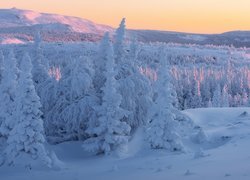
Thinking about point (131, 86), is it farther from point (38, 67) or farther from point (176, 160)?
point (38, 67)

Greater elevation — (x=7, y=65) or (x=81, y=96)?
(x=7, y=65)

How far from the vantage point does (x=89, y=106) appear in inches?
1048

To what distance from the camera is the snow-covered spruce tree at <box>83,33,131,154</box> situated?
24.2 meters

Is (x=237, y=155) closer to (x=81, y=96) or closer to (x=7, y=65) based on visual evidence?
(x=81, y=96)

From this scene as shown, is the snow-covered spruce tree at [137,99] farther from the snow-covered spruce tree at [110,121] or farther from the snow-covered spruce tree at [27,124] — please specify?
the snow-covered spruce tree at [27,124]

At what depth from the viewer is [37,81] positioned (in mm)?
31344

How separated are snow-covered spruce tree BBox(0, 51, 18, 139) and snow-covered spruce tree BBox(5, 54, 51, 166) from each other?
5.37ft

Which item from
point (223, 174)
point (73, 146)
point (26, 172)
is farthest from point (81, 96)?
point (223, 174)

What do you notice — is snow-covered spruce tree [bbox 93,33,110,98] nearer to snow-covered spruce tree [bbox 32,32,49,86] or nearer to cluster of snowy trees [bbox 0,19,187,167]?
cluster of snowy trees [bbox 0,19,187,167]

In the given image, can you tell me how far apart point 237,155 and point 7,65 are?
1218cm

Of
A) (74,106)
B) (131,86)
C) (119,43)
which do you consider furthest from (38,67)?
(131,86)

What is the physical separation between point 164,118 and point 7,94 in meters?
8.03

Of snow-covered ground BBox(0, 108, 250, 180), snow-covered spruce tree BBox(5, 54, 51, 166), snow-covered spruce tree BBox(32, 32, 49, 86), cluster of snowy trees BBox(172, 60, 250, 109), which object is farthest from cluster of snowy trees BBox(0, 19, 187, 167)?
cluster of snowy trees BBox(172, 60, 250, 109)

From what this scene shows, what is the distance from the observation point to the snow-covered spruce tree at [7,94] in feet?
81.0
